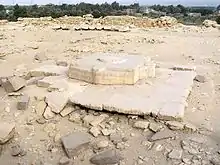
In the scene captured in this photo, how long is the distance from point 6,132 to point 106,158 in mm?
1423

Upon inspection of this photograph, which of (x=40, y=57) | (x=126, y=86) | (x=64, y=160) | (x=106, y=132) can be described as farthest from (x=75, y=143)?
(x=40, y=57)

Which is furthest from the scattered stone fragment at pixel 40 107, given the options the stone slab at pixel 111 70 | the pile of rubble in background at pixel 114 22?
the pile of rubble in background at pixel 114 22

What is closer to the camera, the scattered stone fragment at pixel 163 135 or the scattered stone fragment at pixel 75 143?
the scattered stone fragment at pixel 75 143

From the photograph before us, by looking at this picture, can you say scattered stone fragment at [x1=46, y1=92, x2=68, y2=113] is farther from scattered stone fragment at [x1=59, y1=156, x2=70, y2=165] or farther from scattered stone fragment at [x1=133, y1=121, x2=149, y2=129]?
scattered stone fragment at [x1=133, y1=121, x2=149, y2=129]

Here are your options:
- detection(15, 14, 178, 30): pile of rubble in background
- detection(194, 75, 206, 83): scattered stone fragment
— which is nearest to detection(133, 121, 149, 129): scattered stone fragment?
detection(194, 75, 206, 83): scattered stone fragment

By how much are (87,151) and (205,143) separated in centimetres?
150

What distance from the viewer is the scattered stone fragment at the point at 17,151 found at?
14.2 ft

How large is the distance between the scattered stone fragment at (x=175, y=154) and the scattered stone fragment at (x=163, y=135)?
10.5 inches

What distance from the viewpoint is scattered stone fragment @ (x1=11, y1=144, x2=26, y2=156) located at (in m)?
4.32

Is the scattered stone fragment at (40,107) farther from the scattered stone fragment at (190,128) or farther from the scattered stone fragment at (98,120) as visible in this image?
the scattered stone fragment at (190,128)

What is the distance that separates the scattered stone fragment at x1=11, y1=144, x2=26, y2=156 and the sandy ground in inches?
2.1

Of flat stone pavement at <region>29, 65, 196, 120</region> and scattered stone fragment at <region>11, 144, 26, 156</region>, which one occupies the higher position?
flat stone pavement at <region>29, 65, 196, 120</region>

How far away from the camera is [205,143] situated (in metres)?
4.29

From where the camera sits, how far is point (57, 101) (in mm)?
5109
